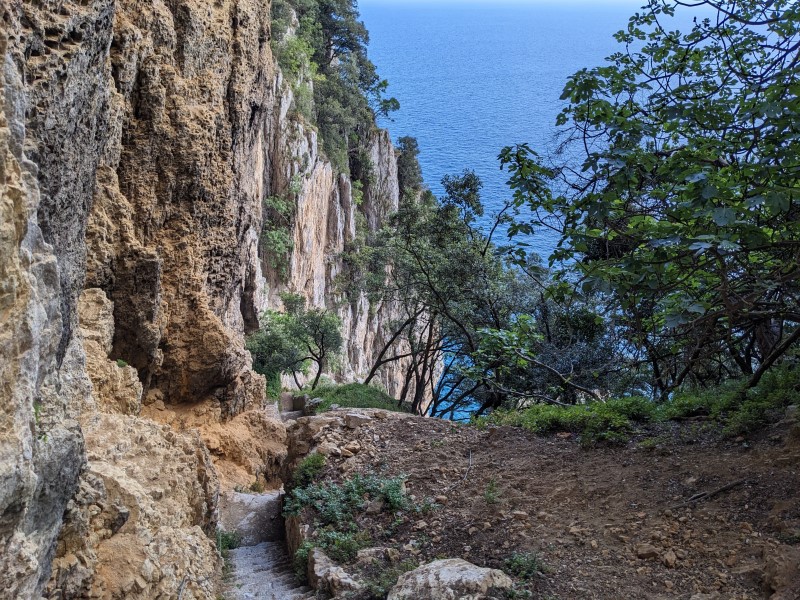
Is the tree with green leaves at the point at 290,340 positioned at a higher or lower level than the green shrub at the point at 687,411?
higher

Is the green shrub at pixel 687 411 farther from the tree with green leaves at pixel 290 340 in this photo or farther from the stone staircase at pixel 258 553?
the tree with green leaves at pixel 290 340

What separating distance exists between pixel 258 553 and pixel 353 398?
32.1ft

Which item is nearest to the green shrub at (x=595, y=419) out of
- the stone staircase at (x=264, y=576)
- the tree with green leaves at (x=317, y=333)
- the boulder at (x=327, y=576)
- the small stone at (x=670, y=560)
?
the small stone at (x=670, y=560)

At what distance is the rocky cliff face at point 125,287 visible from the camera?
3305 millimetres

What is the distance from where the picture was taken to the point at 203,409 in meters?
11.8

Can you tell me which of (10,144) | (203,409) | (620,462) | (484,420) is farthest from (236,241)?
(10,144)

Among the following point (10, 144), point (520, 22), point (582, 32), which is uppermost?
point (520, 22)

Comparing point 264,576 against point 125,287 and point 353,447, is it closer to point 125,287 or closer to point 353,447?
point 353,447

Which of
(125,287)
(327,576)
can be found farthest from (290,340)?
(327,576)

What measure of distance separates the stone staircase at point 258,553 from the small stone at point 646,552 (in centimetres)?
305

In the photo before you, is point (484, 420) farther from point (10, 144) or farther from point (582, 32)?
point (582, 32)

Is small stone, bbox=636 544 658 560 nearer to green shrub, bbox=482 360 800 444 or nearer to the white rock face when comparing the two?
the white rock face

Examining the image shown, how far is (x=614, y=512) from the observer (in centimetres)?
616

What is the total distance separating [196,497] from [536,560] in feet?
12.9
